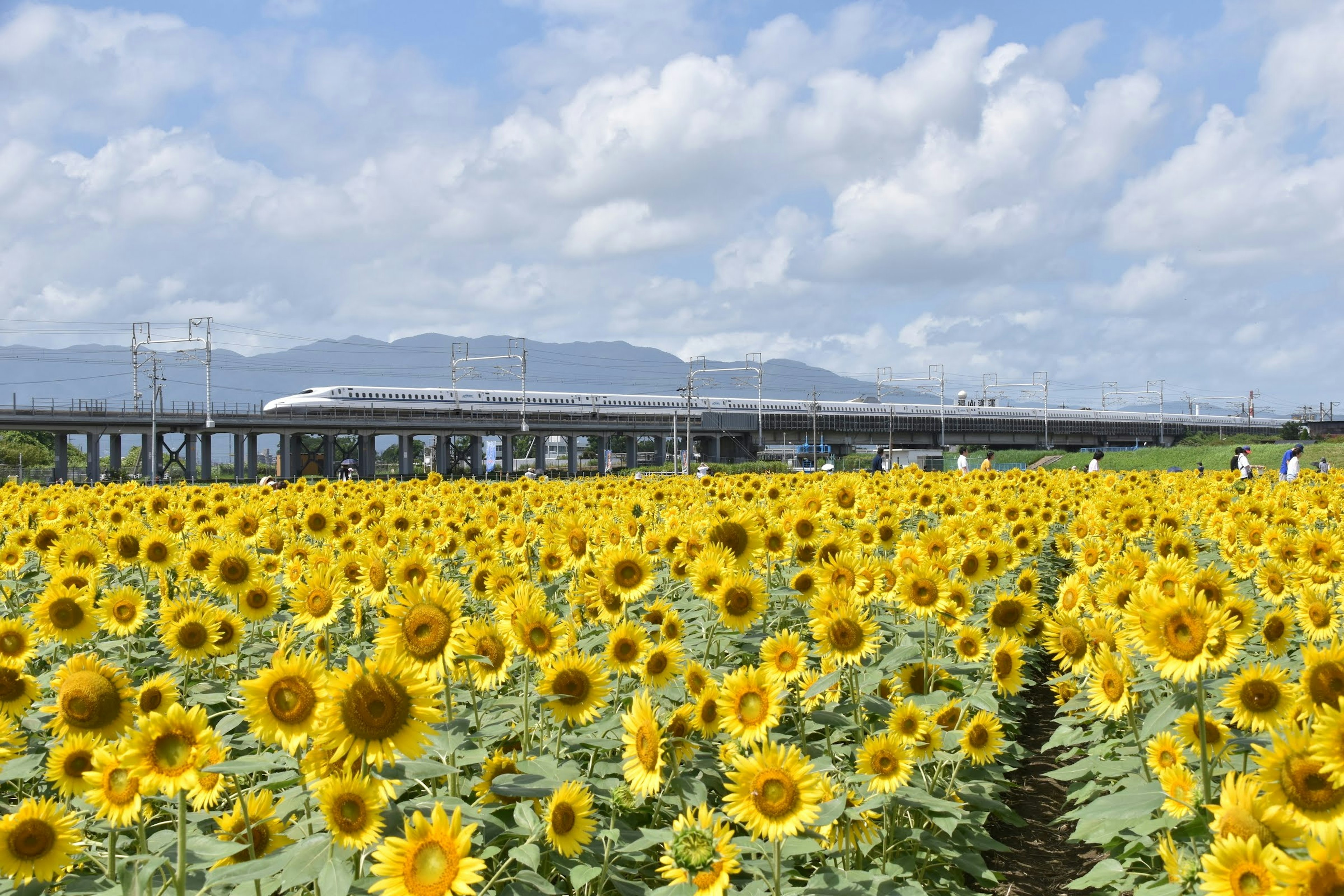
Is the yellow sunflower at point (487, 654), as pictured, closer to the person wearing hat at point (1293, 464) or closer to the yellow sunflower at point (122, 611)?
the yellow sunflower at point (122, 611)

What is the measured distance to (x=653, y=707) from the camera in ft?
14.7

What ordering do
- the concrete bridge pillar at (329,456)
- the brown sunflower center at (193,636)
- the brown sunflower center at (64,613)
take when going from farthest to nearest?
1. the concrete bridge pillar at (329,456)
2. the brown sunflower center at (64,613)
3. the brown sunflower center at (193,636)

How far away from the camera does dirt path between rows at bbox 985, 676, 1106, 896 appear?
5.93 meters

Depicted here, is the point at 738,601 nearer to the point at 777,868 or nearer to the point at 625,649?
the point at 625,649

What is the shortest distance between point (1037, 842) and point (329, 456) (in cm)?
8806

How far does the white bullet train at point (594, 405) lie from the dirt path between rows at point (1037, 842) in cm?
8135

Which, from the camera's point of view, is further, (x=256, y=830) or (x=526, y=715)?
(x=526, y=715)

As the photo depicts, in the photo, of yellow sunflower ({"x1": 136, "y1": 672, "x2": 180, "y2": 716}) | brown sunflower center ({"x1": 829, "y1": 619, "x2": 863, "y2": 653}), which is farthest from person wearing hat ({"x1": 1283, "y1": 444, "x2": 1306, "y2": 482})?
yellow sunflower ({"x1": 136, "y1": 672, "x2": 180, "y2": 716})

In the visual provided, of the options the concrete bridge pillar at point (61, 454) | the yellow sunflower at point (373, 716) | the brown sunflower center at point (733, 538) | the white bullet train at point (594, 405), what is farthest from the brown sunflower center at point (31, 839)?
the concrete bridge pillar at point (61, 454)

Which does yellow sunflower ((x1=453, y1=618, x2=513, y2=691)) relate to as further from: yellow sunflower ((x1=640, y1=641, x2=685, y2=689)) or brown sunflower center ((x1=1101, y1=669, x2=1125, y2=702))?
brown sunflower center ((x1=1101, y1=669, x2=1125, y2=702))

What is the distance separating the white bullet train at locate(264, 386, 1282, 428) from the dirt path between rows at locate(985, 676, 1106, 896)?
8135 centimetres

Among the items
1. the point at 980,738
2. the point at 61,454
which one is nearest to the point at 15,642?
the point at 980,738

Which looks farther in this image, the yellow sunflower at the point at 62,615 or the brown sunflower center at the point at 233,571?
the brown sunflower center at the point at 233,571

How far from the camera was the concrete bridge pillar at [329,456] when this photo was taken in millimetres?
84438
